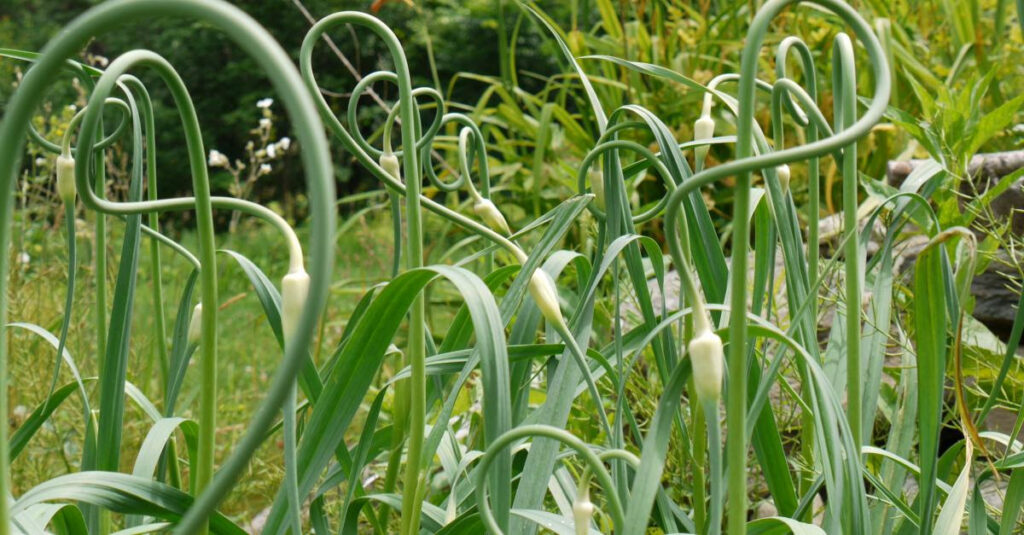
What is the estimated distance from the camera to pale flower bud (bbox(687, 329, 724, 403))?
0.41 m

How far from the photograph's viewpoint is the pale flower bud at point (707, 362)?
1.36 ft

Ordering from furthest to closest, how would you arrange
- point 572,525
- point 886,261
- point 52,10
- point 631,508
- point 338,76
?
point 52,10, point 338,76, point 886,261, point 572,525, point 631,508

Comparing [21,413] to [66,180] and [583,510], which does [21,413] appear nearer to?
[66,180]

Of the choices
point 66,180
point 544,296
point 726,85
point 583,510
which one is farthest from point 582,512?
point 726,85

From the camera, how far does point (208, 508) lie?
0.30m

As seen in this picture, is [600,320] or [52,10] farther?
[52,10]

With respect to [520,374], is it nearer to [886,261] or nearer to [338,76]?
[886,261]

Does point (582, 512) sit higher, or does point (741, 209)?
point (741, 209)

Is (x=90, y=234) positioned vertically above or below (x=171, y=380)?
below

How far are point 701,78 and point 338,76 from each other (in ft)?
17.9

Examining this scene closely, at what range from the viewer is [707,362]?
0.42 meters

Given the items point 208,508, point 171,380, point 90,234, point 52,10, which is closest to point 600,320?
point 171,380

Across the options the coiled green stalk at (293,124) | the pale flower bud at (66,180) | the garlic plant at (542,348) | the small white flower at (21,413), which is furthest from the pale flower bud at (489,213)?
the small white flower at (21,413)

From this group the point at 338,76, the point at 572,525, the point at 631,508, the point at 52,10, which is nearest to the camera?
the point at 631,508
